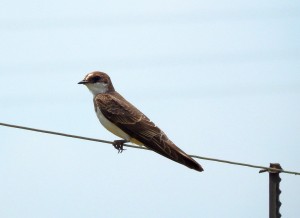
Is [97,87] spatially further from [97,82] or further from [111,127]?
[111,127]

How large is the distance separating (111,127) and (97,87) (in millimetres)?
1657

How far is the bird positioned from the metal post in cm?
204

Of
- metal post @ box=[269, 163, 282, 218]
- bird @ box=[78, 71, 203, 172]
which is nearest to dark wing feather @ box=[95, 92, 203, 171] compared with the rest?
bird @ box=[78, 71, 203, 172]

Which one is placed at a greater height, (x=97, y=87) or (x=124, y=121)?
(x=97, y=87)

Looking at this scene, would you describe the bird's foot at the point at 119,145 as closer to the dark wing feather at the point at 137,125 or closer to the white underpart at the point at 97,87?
the dark wing feather at the point at 137,125

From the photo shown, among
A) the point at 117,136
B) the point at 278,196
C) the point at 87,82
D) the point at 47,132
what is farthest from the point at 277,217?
the point at 87,82

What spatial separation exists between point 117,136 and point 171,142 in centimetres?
Answer: 128

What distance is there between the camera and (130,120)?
50.1 feet

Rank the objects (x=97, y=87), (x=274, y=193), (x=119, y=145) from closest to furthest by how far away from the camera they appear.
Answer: (x=274, y=193) → (x=119, y=145) → (x=97, y=87)

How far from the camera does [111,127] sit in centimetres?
1511

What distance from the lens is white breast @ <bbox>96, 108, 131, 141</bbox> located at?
587 inches

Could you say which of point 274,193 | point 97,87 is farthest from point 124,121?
point 274,193

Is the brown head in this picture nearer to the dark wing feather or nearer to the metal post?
the dark wing feather

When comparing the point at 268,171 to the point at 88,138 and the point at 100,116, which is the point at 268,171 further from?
the point at 100,116
